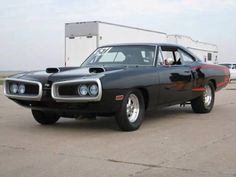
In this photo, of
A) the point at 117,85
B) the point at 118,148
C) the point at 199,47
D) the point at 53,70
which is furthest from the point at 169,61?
the point at 199,47

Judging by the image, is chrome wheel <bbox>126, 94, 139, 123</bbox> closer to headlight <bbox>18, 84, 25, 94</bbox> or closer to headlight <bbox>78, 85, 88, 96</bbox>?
headlight <bbox>78, 85, 88, 96</bbox>

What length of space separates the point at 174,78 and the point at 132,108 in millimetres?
1386

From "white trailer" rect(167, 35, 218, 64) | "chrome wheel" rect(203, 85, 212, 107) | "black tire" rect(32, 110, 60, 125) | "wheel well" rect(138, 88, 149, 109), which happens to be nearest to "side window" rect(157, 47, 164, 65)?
"wheel well" rect(138, 88, 149, 109)

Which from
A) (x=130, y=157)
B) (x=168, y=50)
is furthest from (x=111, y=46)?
(x=130, y=157)

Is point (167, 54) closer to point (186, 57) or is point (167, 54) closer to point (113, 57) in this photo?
point (186, 57)

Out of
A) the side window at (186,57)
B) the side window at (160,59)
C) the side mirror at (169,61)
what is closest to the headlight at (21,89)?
the side window at (160,59)

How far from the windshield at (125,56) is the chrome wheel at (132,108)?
969mm

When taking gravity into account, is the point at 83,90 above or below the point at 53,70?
below

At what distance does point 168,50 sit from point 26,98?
3251 millimetres

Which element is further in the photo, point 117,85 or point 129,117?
point 129,117

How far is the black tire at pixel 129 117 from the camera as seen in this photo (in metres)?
7.46

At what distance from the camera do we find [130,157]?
5.88 metres

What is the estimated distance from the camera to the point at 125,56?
8.87 meters

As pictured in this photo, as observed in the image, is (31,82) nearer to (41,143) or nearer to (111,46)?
(41,143)
